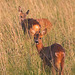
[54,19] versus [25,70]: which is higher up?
[54,19]

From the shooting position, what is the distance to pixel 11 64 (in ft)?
10.7

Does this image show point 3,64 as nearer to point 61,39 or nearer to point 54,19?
point 61,39

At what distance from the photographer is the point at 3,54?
Answer: 336cm

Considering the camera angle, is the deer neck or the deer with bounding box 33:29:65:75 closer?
the deer with bounding box 33:29:65:75

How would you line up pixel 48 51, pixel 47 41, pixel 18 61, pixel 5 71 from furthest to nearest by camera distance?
pixel 47 41
pixel 48 51
pixel 18 61
pixel 5 71

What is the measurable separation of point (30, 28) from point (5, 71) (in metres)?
2.74

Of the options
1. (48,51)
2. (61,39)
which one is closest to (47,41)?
(61,39)

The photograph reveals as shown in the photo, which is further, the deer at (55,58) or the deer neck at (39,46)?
the deer neck at (39,46)

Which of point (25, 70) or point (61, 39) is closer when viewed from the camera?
point (25, 70)

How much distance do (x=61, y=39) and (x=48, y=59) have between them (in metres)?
0.92

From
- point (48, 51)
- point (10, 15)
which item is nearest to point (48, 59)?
point (48, 51)

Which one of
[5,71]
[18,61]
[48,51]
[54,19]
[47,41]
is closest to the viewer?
[5,71]

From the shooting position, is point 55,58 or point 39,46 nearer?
point 55,58

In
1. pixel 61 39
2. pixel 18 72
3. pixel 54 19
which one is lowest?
pixel 18 72
